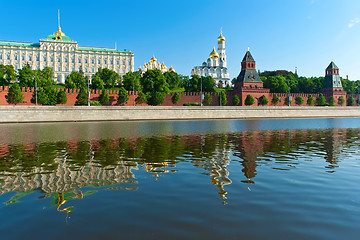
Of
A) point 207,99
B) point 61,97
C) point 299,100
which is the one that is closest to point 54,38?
point 61,97

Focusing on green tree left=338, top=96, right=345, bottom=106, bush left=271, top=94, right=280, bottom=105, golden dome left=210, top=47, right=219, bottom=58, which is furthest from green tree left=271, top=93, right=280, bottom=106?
golden dome left=210, top=47, right=219, bottom=58

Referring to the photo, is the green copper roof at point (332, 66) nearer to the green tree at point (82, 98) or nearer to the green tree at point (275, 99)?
the green tree at point (275, 99)

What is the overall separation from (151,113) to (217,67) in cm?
8772

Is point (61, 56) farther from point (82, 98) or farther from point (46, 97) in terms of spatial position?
point (46, 97)

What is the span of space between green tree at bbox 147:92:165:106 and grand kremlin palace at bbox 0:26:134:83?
5514 cm

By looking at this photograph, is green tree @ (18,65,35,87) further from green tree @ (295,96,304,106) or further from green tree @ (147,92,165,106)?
green tree @ (295,96,304,106)

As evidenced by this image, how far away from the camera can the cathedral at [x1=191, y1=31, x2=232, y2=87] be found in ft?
440

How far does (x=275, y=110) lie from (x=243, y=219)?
199ft

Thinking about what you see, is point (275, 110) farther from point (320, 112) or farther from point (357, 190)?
point (357, 190)

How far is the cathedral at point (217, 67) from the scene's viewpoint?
134125mm

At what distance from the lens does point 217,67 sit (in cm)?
13512

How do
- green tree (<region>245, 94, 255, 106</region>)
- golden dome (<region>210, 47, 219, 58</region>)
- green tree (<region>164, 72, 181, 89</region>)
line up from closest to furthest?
green tree (<region>245, 94, 255, 106</region>), green tree (<region>164, 72, 181, 89</region>), golden dome (<region>210, 47, 219, 58</region>)

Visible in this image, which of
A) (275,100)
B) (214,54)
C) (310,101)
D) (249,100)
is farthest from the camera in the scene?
(214,54)

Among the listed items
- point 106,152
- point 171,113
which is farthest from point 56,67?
point 106,152
